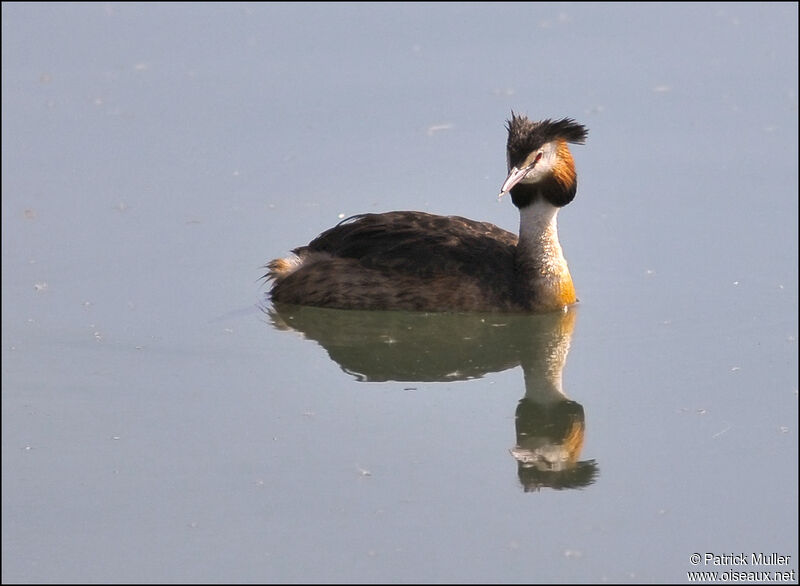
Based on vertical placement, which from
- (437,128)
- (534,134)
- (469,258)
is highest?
(437,128)

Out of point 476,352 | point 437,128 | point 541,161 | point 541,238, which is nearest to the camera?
point 476,352

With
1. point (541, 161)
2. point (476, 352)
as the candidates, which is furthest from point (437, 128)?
point (476, 352)

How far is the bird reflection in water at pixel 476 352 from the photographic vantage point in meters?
9.63

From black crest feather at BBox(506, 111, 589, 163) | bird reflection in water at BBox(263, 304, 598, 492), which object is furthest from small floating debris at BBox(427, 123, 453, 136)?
bird reflection in water at BBox(263, 304, 598, 492)

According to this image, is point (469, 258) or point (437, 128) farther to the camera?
point (437, 128)

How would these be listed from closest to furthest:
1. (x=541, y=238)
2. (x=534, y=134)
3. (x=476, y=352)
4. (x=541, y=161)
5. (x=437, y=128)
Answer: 1. (x=476, y=352)
2. (x=534, y=134)
3. (x=541, y=161)
4. (x=541, y=238)
5. (x=437, y=128)

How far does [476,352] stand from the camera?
432 inches

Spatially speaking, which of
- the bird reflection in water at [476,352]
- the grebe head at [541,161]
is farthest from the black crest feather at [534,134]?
the bird reflection in water at [476,352]

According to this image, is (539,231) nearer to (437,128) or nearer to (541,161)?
(541,161)

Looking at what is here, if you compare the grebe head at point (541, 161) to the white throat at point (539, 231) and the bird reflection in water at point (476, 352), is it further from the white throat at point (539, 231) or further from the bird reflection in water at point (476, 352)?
the bird reflection in water at point (476, 352)

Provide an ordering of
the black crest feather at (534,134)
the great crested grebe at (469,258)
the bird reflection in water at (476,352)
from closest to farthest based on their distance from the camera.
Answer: the bird reflection in water at (476,352)
the black crest feather at (534,134)
the great crested grebe at (469,258)

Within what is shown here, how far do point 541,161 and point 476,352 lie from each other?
1.57 metres

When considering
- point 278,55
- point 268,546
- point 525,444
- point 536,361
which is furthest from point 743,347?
point 278,55

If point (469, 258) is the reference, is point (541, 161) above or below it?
above
